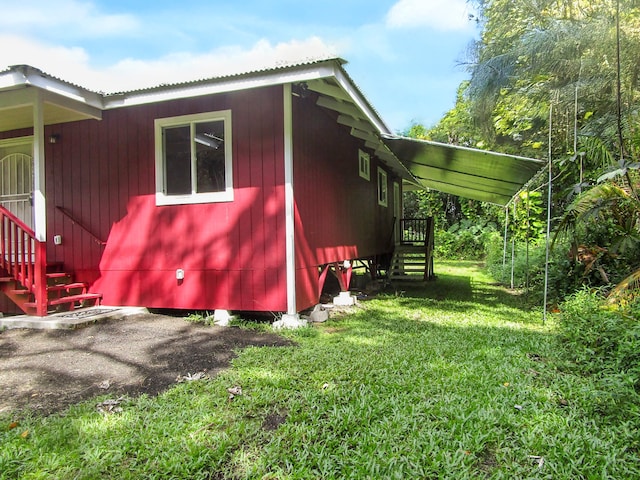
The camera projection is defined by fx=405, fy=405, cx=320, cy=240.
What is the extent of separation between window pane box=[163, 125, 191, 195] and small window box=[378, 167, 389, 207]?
632cm

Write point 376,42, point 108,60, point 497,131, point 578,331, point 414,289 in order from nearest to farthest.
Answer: point 578,331 < point 414,289 < point 497,131 < point 108,60 < point 376,42

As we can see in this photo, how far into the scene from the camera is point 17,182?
6.54 metres

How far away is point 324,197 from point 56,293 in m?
4.13

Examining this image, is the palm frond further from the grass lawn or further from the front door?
the front door

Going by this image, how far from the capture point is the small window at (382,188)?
10.9 meters

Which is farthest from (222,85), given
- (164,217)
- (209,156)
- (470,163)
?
(470,163)

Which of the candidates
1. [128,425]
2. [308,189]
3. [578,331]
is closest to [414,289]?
[308,189]

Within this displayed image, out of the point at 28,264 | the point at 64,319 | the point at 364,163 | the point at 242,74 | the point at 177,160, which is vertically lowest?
the point at 64,319

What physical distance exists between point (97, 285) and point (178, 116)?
8.90ft

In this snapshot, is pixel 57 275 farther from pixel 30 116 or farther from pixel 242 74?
pixel 242 74

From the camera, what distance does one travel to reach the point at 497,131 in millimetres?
12039

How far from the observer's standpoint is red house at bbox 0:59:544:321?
503cm

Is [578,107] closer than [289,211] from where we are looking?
No

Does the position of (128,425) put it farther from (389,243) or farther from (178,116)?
(389,243)
